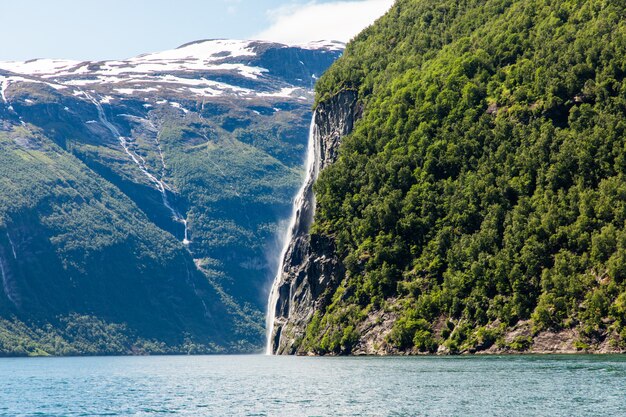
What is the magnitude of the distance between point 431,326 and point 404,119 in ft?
204

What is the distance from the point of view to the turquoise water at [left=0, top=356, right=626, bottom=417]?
75.4 m

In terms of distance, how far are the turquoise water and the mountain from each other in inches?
702

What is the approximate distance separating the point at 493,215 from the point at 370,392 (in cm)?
7514

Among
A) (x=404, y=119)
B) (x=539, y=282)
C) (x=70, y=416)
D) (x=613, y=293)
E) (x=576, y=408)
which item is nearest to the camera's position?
(x=576, y=408)

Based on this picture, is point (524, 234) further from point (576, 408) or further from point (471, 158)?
point (576, 408)

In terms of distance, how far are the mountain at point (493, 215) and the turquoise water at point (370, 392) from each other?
1784 cm

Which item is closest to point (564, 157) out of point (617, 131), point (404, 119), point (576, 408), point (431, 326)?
point (617, 131)

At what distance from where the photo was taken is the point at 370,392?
88.2m

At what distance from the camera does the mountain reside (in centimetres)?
13650

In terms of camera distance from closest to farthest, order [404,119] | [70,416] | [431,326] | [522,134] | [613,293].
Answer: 1. [70,416]
2. [613,293]
3. [431,326]
4. [522,134]
5. [404,119]

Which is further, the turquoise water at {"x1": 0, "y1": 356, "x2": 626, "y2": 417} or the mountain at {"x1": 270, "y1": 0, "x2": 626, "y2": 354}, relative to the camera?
the mountain at {"x1": 270, "y1": 0, "x2": 626, "y2": 354}

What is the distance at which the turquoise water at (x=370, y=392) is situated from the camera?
75375 mm

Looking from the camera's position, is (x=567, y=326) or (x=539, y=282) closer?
(x=567, y=326)

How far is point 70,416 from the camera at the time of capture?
3044 inches
